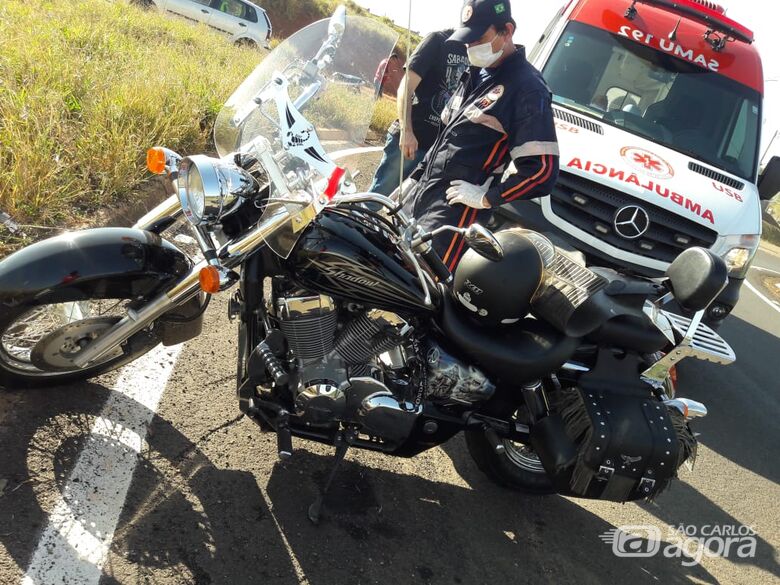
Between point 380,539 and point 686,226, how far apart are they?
2.90 metres

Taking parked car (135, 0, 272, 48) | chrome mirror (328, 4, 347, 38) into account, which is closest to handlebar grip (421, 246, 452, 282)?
chrome mirror (328, 4, 347, 38)

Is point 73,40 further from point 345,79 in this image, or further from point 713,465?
point 713,465

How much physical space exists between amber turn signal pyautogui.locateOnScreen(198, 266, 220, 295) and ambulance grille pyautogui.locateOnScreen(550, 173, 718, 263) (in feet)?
9.06

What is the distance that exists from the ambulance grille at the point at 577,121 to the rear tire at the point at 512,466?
8.25 ft

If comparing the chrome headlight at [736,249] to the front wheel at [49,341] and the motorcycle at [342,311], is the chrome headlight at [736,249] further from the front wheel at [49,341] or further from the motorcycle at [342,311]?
the front wheel at [49,341]

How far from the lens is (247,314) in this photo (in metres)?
2.42

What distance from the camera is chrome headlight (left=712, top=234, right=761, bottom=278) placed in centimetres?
407

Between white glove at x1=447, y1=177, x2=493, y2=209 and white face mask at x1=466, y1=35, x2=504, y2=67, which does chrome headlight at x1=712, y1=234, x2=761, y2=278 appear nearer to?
white glove at x1=447, y1=177, x2=493, y2=209

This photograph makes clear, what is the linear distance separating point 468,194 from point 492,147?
0.29 m

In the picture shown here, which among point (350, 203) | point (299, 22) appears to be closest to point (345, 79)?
point (350, 203)

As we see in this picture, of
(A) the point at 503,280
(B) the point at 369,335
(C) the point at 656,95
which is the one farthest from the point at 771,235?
(B) the point at 369,335

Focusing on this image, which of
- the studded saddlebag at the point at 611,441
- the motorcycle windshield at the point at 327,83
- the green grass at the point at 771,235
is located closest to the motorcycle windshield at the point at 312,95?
the motorcycle windshield at the point at 327,83

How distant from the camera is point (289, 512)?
2557 mm

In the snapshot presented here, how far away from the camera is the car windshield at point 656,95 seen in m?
4.72
